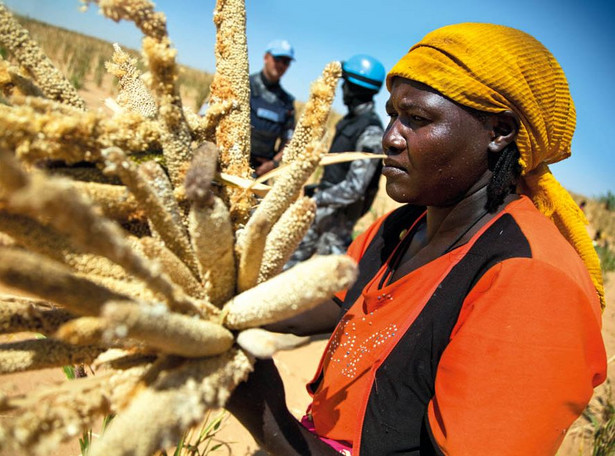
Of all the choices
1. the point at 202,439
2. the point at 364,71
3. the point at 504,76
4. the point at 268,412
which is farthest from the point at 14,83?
the point at 364,71

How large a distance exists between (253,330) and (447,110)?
34.4 inches

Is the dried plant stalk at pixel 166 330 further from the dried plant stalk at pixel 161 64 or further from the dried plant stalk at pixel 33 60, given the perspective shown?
the dried plant stalk at pixel 33 60

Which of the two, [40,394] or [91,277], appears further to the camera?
[91,277]

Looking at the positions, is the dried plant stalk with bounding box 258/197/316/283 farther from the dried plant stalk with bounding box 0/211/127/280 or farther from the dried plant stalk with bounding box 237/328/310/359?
the dried plant stalk with bounding box 0/211/127/280

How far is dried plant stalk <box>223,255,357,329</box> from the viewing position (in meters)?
0.52

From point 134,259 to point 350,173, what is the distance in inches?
132

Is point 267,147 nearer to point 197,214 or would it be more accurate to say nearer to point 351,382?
point 351,382

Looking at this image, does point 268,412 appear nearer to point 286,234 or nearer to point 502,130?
point 286,234

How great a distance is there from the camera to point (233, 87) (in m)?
0.85

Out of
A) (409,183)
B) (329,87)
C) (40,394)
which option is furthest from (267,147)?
(40,394)

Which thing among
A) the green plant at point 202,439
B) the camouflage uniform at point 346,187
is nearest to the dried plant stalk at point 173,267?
the green plant at point 202,439

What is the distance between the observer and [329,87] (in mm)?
728

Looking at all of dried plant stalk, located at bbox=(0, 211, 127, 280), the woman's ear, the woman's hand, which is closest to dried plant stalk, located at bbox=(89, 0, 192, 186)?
dried plant stalk, located at bbox=(0, 211, 127, 280)

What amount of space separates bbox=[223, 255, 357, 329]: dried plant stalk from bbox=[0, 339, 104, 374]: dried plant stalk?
0.78ft
